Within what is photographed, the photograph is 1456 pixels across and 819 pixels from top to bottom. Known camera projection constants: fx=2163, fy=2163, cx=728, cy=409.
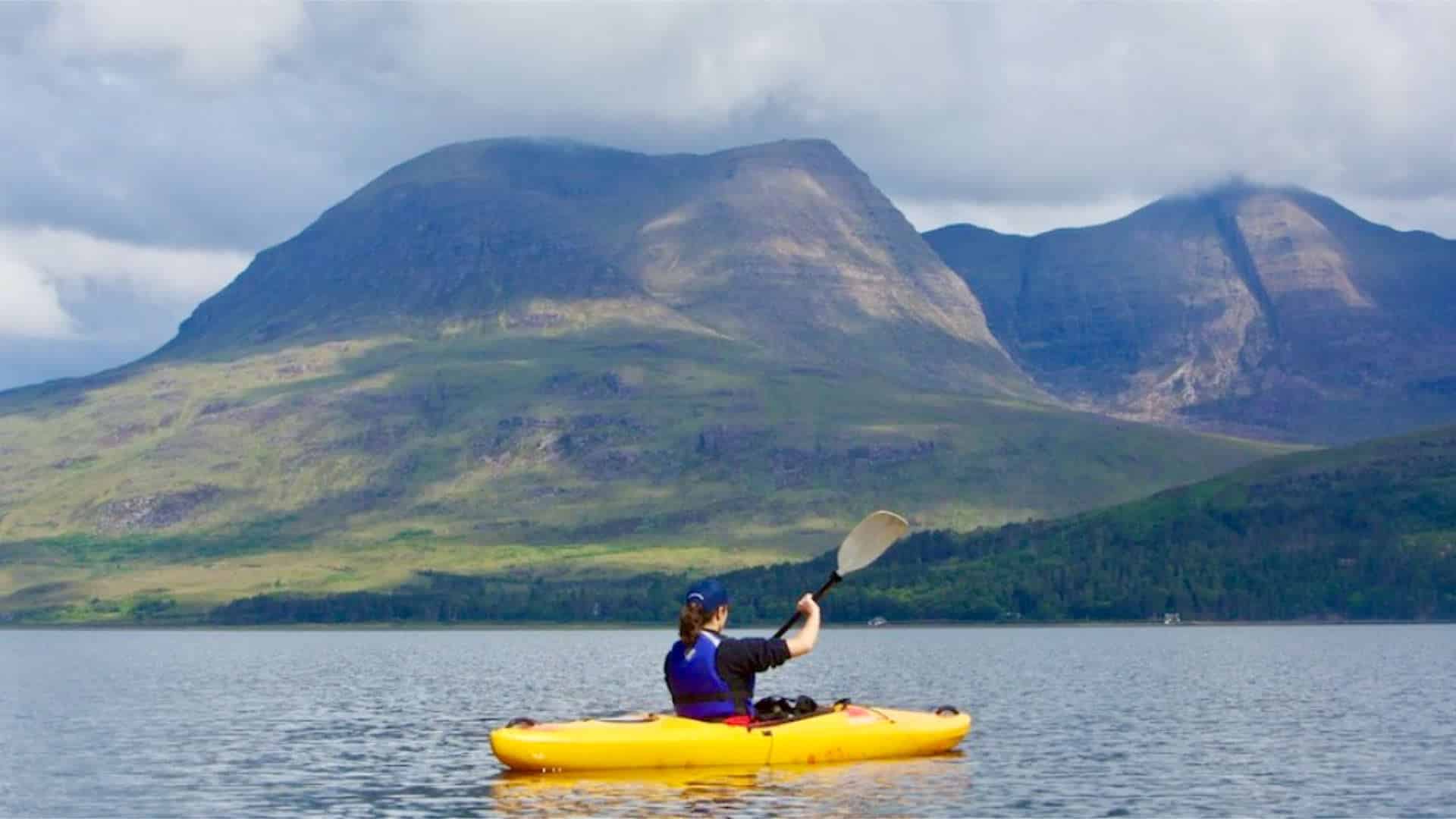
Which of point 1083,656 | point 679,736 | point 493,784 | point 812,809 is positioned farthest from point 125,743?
point 1083,656

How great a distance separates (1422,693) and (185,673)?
86902mm

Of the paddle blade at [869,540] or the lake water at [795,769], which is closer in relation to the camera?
the lake water at [795,769]

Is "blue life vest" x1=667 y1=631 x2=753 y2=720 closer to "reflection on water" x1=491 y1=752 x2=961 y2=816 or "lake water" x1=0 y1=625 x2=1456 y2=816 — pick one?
"reflection on water" x1=491 y1=752 x2=961 y2=816

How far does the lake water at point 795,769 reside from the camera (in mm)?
56500

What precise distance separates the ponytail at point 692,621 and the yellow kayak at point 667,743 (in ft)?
10.1

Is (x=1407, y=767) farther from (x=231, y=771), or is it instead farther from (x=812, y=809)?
(x=231, y=771)

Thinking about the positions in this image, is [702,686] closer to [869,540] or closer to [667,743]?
[667,743]

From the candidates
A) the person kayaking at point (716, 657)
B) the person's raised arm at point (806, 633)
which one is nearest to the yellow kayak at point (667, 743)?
the person kayaking at point (716, 657)

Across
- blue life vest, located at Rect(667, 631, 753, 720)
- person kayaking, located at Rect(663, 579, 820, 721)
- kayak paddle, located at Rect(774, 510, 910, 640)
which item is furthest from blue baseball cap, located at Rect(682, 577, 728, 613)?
kayak paddle, located at Rect(774, 510, 910, 640)

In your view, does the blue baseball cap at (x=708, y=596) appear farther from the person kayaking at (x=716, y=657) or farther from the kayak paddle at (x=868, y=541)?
the kayak paddle at (x=868, y=541)

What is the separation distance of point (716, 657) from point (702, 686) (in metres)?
1.15

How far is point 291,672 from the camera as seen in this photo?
150 m

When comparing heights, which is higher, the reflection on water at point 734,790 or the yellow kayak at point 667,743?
the yellow kayak at point 667,743

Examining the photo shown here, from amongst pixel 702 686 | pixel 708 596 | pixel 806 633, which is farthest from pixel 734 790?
pixel 708 596
